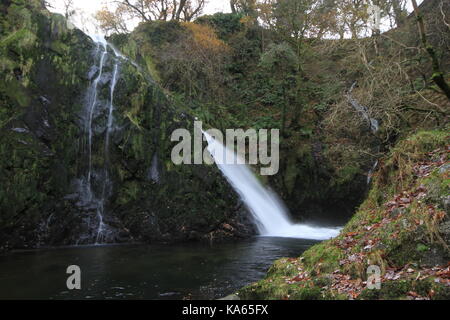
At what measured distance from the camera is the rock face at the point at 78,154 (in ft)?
36.9

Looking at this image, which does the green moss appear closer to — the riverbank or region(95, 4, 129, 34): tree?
the riverbank

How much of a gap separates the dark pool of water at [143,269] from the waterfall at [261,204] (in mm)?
1973

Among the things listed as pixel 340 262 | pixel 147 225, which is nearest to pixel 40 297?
pixel 340 262

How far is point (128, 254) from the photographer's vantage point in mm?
10008

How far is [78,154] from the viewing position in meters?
12.4

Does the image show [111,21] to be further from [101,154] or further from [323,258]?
[323,258]

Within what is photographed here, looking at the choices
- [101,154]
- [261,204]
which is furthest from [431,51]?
[101,154]

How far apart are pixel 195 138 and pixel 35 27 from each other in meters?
6.91

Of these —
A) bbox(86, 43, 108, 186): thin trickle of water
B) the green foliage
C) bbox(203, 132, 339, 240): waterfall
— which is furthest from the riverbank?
the green foliage

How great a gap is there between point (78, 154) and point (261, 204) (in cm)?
727

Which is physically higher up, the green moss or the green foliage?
the green foliage

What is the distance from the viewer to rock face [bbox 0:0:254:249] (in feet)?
36.9

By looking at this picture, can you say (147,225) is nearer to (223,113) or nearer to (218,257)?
(218,257)

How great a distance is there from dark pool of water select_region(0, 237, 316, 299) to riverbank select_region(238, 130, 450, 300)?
193 centimetres
